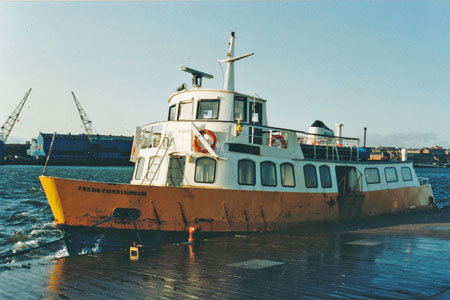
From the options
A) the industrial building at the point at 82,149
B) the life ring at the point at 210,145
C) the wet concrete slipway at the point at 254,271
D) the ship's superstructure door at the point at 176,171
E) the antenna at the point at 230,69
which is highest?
the industrial building at the point at 82,149

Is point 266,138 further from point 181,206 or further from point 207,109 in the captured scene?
point 181,206

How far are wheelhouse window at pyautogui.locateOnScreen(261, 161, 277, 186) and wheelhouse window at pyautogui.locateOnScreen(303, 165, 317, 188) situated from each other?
185cm

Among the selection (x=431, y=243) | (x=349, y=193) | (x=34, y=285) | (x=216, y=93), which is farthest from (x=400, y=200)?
(x=34, y=285)

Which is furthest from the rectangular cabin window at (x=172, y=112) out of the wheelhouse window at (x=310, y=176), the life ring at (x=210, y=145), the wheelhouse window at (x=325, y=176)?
the wheelhouse window at (x=325, y=176)

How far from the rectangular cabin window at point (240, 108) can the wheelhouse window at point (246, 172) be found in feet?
6.40

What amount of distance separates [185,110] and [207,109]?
0.97m

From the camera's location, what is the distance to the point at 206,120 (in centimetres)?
1315

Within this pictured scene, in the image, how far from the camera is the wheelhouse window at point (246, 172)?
13.2 metres

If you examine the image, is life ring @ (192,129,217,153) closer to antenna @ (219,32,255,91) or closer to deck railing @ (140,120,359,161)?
deck railing @ (140,120,359,161)

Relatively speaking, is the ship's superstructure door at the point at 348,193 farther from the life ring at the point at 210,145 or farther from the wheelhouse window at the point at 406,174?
the life ring at the point at 210,145

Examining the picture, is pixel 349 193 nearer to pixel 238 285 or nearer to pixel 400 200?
pixel 400 200

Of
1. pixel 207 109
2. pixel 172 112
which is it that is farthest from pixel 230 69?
pixel 172 112

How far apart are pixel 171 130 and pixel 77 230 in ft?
15.9

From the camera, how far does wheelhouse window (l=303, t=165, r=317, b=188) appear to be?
50.0ft
